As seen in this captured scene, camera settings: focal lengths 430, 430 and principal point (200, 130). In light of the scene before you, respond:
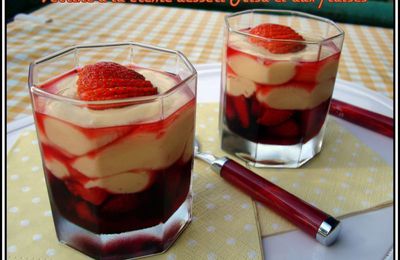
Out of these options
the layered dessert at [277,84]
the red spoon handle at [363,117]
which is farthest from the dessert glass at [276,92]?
the red spoon handle at [363,117]

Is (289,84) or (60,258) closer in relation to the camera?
(60,258)

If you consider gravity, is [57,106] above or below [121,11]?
above

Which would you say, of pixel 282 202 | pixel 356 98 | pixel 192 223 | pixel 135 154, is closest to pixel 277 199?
pixel 282 202

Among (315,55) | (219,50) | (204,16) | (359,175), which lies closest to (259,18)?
(315,55)

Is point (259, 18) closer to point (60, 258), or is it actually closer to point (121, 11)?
point (60, 258)

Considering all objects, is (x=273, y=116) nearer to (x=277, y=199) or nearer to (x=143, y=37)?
(x=277, y=199)

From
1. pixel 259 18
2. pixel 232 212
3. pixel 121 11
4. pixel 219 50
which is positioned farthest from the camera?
pixel 121 11
